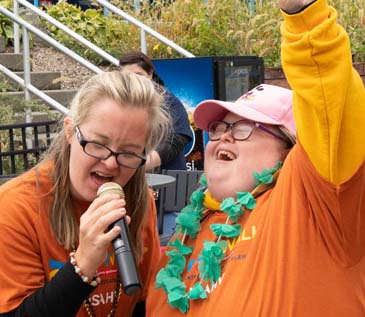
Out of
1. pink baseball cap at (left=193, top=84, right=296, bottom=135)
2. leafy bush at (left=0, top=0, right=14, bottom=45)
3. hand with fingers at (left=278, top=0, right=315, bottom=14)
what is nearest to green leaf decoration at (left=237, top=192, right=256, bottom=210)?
pink baseball cap at (left=193, top=84, right=296, bottom=135)

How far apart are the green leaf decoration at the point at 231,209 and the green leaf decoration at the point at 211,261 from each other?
0.09 metres

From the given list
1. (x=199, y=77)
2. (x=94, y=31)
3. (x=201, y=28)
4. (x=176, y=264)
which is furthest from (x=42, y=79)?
(x=176, y=264)

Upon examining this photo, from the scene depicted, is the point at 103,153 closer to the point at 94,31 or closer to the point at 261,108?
the point at 261,108

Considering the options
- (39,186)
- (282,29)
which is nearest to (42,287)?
(39,186)

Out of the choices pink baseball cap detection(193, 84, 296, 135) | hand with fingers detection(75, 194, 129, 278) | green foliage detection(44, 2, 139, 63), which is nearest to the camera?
hand with fingers detection(75, 194, 129, 278)

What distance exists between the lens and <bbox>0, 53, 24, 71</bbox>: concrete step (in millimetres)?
8031

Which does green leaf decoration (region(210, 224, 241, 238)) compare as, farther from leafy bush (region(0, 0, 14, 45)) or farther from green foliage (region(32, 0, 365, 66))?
leafy bush (region(0, 0, 14, 45))

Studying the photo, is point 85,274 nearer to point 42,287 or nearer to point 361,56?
point 42,287

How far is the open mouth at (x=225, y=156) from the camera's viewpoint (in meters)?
2.28

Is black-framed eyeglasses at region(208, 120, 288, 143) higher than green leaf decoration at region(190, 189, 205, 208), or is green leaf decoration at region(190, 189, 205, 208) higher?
black-framed eyeglasses at region(208, 120, 288, 143)

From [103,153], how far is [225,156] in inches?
16.2

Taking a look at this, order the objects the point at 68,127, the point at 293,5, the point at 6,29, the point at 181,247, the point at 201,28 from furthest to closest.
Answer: the point at 201,28
the point at 6,29
the point at 181,247
the point at 68,127
the point at 293,5

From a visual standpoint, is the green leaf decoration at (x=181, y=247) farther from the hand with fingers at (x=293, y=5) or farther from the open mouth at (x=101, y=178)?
the hand with fingers at (x=293, y=5)

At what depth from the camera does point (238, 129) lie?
231 centimetres
